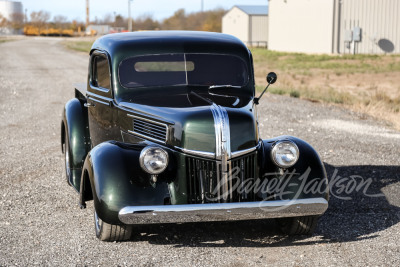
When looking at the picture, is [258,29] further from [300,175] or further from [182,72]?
[300,175]

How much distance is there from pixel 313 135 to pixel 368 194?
12.9 feet

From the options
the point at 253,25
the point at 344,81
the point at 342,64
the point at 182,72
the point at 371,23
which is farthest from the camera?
the point at 253,25

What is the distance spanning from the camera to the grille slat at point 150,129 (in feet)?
16.9

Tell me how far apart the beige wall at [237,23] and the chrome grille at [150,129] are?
55692 mm

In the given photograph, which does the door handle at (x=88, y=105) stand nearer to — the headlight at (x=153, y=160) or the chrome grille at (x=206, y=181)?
the headlight at (x=153, y=160)

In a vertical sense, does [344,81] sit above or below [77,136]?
below

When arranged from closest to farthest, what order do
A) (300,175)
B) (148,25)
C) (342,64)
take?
(300,175)
(342,64)
(148,25)

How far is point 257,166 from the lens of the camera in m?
5.09

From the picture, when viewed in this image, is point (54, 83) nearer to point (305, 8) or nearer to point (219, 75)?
point (219, 75)

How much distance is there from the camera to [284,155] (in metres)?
5.06

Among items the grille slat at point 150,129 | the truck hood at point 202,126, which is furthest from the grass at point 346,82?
the grille slat at point 150,129

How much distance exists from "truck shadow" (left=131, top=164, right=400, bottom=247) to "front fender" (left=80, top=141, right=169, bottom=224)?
57 cm

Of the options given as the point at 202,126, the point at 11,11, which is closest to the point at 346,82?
the point at 202,126

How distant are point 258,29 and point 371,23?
2329 centimetres
